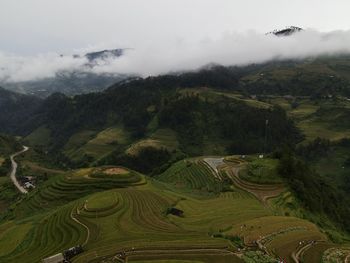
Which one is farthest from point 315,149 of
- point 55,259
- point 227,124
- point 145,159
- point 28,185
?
point 55,259

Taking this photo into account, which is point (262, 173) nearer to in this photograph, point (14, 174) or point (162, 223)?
point (162, 223)

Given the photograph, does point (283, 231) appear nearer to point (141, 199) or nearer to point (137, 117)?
point (141, 199)

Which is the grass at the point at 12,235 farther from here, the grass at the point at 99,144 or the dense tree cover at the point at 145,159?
the grass at the point at 99,144

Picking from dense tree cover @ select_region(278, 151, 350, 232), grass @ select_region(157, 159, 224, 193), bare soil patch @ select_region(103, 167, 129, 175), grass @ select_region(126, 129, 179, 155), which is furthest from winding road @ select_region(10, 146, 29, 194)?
dense tree cover @ select_region(278, 151, 350, 232)

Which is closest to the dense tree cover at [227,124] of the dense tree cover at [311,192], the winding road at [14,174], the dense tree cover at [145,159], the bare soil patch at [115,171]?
the dense tree cover at [145,159]

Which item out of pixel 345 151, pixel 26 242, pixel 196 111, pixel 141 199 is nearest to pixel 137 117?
pixel 196 111
